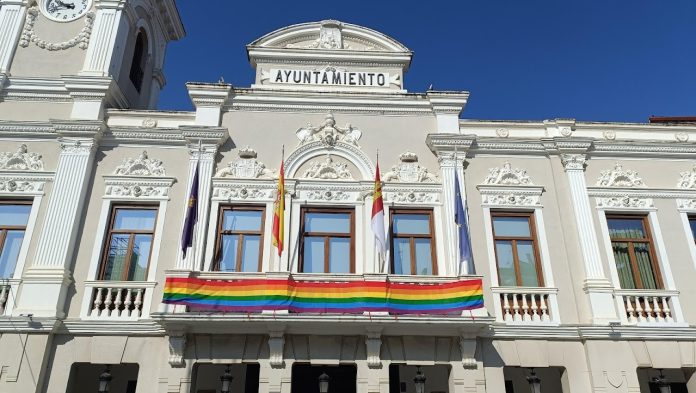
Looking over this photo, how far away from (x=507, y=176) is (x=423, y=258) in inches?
117

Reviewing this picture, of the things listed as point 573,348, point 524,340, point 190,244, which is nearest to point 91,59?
point 190,244

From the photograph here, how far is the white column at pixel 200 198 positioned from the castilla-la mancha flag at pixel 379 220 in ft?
12.4

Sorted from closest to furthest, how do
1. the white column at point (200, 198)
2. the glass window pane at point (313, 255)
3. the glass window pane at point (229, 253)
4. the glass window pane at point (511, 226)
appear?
the white column at point (200, 198) → the glass window pane at point (229, 253) → the glass window pane at point (313, 255) → the glass window pane at point (511, 226)

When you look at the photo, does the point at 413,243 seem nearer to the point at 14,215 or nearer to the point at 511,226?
the point at 511,226

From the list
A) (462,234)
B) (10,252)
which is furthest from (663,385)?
(10,252)

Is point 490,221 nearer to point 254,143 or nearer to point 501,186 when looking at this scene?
point 501,186

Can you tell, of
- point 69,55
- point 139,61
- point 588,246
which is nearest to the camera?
point 588,246

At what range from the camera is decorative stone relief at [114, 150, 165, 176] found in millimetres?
13047

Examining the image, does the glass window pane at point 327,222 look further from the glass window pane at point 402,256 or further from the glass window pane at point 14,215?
the glass window pane at point 14,215

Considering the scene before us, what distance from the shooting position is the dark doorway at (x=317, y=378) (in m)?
12.4

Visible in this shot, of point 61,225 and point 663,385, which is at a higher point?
point 61,225

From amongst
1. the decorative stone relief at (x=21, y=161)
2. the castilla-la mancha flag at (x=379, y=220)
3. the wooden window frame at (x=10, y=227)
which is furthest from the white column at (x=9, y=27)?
the castilla-la mancha flag at (x=379, y=220)

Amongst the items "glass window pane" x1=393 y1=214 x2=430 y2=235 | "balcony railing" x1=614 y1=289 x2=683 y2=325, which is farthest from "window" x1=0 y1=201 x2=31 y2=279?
"balcony railing" x1=614 y1=289 x2=683 y2=325

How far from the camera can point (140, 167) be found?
13133 mm
